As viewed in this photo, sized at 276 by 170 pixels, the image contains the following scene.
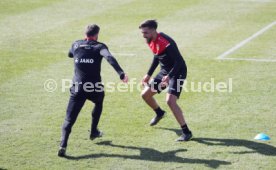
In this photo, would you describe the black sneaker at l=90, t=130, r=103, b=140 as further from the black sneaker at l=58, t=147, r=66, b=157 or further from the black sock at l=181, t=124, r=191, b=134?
the black sock at l=181, t=124, r=191, b=134

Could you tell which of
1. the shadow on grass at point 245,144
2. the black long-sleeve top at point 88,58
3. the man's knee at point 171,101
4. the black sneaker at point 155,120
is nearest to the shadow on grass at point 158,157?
the shadow on grass at point 245,144

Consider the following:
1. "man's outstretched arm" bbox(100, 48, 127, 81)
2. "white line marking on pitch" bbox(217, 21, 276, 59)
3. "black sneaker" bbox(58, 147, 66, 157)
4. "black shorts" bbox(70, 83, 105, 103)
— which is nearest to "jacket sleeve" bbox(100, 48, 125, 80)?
"man's outstretched arm" bbox(100, 48, 127, 81)

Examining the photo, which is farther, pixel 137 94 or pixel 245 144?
pixel 137 94

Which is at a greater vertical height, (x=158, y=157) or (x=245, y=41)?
(x=245, y=41)

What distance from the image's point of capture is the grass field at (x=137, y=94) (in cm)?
988

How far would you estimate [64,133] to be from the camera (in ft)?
32.4

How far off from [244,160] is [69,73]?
6.65 m

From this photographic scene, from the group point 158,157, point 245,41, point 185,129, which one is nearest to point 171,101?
point 185,129

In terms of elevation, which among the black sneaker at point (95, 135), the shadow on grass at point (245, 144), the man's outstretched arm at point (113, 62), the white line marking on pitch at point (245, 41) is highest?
the man's outstretched arm at point (113, 62)

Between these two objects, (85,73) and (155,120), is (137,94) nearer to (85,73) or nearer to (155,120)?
(155,120)

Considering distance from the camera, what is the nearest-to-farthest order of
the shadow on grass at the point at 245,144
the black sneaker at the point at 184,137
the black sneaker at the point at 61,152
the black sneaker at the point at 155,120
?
1. the black sneaker at the point at 61,152
2. the shadow on grass at the point at 245,144
3. the black sneaker at the point at 184,137
4. the black sneaker at the point at 155,120

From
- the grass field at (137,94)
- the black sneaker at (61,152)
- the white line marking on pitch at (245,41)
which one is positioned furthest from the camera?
the white line marking on pitch at (245,41)

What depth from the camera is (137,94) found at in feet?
44.2

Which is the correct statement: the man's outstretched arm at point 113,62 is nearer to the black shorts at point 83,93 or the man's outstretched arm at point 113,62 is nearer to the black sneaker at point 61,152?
the black shorts at point 83,93
